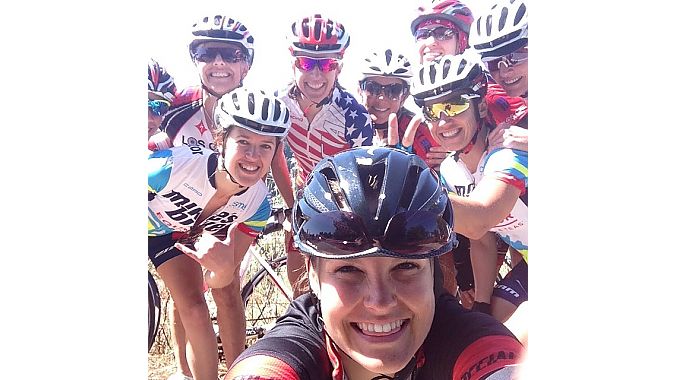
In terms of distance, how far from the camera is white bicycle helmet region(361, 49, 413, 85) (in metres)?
2.59

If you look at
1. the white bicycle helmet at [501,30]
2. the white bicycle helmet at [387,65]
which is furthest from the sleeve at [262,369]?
the white bicycle helmet at [501,30]

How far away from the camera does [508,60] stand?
2531 mm

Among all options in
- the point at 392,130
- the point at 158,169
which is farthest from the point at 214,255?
the point at 392,130

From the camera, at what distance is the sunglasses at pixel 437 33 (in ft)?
8.53

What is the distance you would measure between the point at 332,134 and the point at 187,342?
99 cm

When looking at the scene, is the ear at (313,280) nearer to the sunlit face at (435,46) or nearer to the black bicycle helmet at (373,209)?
the black bicycle helmet at (373,209)

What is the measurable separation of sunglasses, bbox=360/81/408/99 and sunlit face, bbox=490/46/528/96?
0.36 m

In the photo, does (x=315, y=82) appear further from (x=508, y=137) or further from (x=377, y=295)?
(x=377, y=295)

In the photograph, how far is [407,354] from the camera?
4.59 feet

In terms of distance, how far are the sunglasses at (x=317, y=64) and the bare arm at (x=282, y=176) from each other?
327 mm
